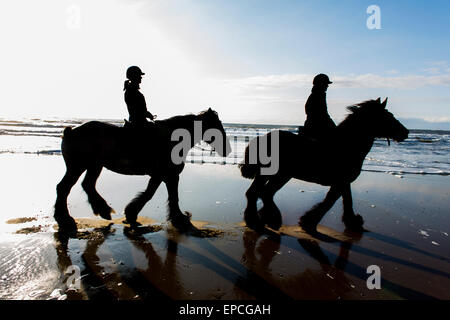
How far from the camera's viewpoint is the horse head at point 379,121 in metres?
5.62

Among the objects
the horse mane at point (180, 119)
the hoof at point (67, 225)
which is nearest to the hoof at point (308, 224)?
the horse mane at point (180, 119)

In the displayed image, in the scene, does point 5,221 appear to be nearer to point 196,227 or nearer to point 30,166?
point 196,227

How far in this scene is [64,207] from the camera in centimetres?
529

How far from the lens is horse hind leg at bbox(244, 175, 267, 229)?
553cm

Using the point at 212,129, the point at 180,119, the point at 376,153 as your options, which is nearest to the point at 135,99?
the point at 180,119

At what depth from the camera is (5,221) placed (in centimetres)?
532

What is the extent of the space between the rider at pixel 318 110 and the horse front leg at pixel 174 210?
9.71ft

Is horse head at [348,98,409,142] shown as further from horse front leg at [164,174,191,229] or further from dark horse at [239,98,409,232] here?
horse front leg at [164,174,191,229]

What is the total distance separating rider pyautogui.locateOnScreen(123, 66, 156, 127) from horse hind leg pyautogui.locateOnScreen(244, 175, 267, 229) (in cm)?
254

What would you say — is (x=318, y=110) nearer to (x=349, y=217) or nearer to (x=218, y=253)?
(x=349, y=217)

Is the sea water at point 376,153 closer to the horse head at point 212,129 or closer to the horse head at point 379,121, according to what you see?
the horse head at point 212,129

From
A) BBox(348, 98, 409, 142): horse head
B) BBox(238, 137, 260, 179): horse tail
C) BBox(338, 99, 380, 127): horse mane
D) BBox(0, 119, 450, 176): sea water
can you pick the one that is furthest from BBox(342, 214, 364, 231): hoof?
BBox(0, 119, 450, 176): sea water
